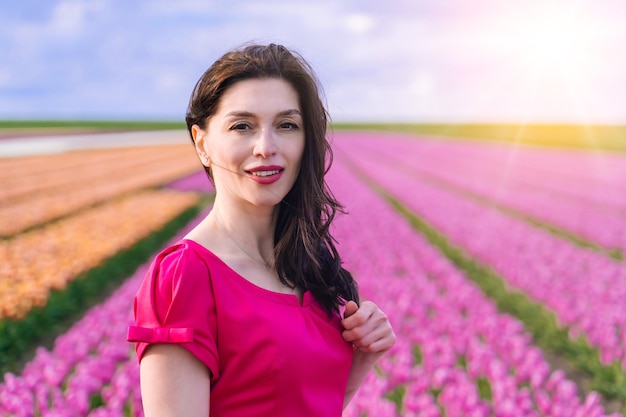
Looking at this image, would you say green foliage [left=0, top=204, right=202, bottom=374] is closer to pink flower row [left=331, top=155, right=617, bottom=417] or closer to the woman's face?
pink flower row [left=331, top=155, right=617, bottom=417]

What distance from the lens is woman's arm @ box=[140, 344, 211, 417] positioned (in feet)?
5.36

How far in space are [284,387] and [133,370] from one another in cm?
239

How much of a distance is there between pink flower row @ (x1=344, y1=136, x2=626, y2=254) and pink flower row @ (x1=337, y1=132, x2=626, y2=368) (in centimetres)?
130

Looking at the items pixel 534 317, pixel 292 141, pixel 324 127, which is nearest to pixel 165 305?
pixel 292 141

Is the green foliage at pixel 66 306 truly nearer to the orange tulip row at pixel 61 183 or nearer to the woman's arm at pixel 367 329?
the orange tulip row at pixel 61 183

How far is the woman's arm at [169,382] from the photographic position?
5.36ft

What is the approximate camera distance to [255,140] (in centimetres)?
188

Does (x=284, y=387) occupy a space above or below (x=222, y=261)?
below

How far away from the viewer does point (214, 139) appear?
1.93 m

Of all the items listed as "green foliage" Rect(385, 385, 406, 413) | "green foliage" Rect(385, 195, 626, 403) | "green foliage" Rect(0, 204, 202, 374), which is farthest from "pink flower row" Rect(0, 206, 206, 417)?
"green foliage" Rect(385, 195, 626, 403)

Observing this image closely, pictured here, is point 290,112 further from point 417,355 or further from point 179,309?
point 417,355

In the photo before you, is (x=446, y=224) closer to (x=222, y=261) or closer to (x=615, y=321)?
(x=615, y=321)

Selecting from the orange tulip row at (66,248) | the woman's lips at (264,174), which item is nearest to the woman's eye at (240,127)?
the woman's lips at (264,174)

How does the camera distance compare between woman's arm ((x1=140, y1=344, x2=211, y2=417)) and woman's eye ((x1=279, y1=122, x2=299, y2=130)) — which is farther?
woman's eye ((x1=279, y1=122, x2=299, y2=130))
